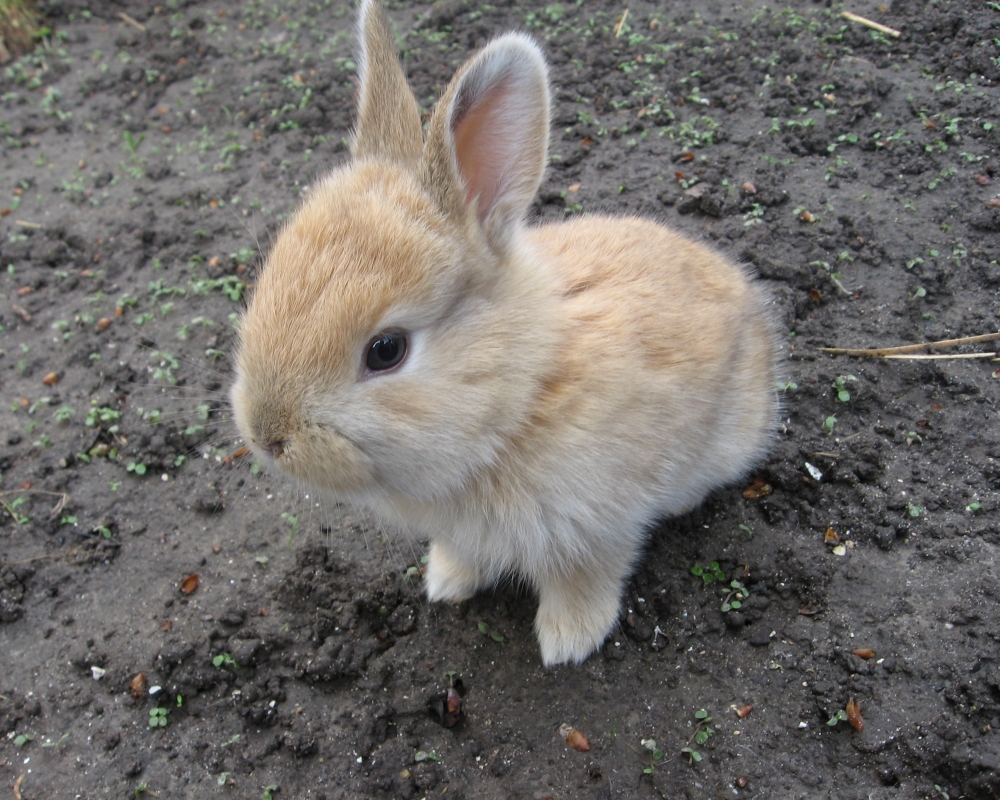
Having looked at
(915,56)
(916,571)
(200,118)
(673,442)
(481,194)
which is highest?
(481,194)

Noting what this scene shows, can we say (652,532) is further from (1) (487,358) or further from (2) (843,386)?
(1) (487,358)

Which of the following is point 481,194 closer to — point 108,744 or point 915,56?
point 108,744

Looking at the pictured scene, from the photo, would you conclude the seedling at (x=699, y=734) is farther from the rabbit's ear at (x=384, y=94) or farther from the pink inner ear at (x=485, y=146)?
the rabbit's ear at (x=384, y=94)

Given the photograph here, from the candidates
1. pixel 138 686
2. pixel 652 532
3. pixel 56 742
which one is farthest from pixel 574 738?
pixel 56 742

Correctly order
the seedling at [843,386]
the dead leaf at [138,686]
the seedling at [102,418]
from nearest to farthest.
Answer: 1. the dead leaf at [138,686]
2. the seedling at [843,386]
3. the seedling at [102,418]

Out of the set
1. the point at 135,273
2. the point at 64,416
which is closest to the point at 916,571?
the point at 64,416

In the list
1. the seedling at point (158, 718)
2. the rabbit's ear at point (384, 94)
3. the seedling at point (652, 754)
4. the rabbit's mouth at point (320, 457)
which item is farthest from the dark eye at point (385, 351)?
the seedling at point (158, 718)

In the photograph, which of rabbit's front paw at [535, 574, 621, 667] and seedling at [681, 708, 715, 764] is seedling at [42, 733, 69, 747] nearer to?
rabbit's front paw at [535, 574, 621, 667]
